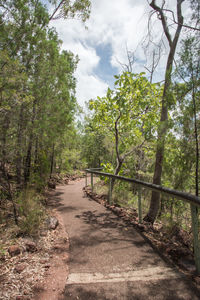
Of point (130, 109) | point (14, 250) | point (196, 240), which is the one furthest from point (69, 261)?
point (130, 109)

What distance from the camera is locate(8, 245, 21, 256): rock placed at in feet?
9.65

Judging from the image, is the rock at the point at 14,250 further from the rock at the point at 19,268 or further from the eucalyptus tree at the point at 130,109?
the eucalyptus tree at the point at 130,109

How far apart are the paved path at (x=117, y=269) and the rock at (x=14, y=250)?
92cm

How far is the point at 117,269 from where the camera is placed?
2693 mm

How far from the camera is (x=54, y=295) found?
2.20m

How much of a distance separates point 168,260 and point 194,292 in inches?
26.5

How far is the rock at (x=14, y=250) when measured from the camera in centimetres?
294

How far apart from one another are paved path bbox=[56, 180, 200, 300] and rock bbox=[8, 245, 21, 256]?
0.92 m

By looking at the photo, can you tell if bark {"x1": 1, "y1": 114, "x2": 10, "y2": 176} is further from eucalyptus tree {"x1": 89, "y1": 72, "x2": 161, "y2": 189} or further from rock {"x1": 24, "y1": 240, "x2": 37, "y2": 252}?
eucalyptus tree {"x1": 89, "y1": 72, "x2": 161, "y2": 189}

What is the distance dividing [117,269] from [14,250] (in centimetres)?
174

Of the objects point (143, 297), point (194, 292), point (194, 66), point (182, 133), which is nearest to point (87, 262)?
point (143, 297)

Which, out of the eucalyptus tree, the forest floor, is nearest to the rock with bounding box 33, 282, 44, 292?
the forest floor

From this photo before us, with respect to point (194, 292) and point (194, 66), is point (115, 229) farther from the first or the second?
point (194, 66)

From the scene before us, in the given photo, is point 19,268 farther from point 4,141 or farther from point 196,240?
point 4,141
